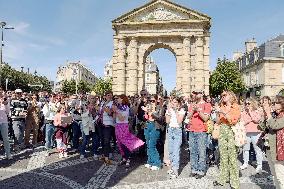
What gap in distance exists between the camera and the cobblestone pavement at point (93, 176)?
7977mm

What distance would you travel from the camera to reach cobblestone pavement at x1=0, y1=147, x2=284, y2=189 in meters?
7.98

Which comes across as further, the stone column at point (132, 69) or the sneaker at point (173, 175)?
the stone column at point (132, 69)

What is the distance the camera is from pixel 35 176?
28.8ft

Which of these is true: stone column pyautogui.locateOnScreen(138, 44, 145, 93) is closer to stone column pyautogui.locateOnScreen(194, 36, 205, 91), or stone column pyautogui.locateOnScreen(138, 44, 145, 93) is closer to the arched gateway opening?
the arched gateway opening

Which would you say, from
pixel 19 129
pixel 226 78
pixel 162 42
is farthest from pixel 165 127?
pixel 226 78

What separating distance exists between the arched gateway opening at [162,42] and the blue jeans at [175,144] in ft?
101

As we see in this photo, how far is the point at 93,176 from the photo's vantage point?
8.84 m

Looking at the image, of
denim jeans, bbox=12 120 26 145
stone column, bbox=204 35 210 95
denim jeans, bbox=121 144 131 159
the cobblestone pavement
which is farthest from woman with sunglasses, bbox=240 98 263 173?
stone column, bbox=204 35 210 95

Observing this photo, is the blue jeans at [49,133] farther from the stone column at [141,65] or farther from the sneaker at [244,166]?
the stone column at [141,65]

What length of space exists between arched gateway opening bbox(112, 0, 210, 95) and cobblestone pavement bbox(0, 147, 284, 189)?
98.0 feet

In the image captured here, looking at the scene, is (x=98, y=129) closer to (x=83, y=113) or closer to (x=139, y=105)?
(x=83, y=113)

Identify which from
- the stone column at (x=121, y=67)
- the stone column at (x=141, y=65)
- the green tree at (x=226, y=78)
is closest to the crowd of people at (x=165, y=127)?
the stone column at (x=121, y=67)

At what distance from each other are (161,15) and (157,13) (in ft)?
1.84

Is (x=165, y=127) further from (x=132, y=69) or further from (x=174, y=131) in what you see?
(x=132, y=69)
